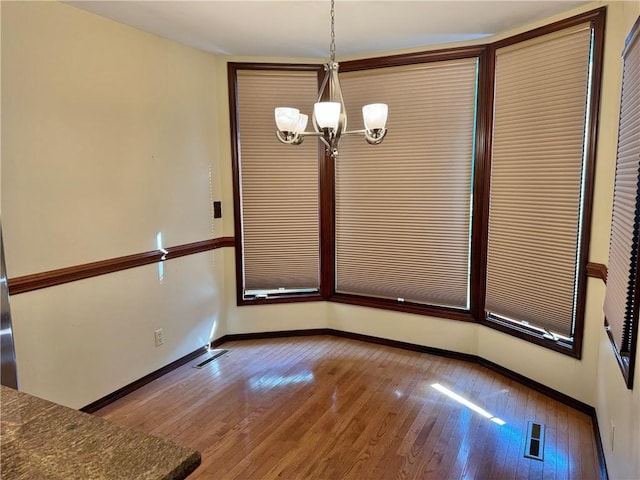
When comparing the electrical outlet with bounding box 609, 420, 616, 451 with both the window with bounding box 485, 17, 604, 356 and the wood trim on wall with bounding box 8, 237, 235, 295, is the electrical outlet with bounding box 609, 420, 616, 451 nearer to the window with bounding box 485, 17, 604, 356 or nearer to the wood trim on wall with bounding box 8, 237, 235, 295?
the window with bounding box 485, 17, 604, 356

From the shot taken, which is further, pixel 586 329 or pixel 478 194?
pixel 478 194

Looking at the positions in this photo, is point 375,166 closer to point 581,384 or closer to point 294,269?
point 294,269

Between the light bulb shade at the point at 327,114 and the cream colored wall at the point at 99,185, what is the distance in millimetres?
1544

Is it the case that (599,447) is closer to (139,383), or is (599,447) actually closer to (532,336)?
(532,336)

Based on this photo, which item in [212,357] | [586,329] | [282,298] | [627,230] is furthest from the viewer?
[282,298]

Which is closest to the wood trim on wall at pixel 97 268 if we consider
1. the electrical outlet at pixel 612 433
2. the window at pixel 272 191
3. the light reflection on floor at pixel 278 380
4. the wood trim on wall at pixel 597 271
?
the window at pixel 272 191

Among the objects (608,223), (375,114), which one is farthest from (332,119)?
(608,223)

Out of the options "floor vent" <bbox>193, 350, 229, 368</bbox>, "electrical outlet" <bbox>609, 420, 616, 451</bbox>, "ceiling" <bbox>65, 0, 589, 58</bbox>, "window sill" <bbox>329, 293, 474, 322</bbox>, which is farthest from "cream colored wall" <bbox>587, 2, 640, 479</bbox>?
"floor vent" <bbox>193, 350, 229, 368</bbox>

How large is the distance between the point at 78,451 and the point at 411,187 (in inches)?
123

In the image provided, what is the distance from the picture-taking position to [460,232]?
11.2ft

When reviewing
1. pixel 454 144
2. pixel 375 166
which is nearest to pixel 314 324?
pixel 375 166

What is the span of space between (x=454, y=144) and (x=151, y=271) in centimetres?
252

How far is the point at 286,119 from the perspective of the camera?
2170 millimetres

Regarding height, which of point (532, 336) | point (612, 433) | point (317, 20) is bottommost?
point (612, 433)
